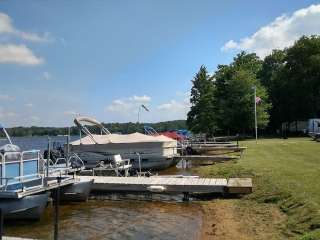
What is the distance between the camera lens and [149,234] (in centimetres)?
1354

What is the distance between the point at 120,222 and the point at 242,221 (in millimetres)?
4128

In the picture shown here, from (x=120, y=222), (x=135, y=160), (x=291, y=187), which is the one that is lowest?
(x=120, y=222)

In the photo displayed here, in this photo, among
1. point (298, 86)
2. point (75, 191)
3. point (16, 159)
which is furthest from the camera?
point (298, 86)

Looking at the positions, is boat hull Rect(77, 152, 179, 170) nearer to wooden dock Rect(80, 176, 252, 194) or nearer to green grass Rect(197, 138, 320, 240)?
green grass Rect(197, 138, 320, 240)

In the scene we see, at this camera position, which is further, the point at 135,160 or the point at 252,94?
the point at 252,94

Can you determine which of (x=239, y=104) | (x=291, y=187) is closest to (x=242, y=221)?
(x=291, y=187)

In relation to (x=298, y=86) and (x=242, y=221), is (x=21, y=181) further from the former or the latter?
(x=298, y=86)

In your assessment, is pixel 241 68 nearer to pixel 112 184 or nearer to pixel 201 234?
pixel 112 184

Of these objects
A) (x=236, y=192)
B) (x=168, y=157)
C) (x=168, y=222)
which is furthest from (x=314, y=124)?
(x=168, y=222)

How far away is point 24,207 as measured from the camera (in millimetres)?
14977

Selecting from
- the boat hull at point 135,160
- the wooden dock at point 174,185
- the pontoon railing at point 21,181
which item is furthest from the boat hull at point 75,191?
the boat hull at point 135,160

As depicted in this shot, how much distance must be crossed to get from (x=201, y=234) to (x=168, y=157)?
62.5ft

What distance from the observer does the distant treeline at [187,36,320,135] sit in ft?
208

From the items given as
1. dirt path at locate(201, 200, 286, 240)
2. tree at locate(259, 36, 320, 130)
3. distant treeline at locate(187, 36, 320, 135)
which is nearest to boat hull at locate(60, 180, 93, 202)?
dirt path at locate(201, 200, 286, 240)
